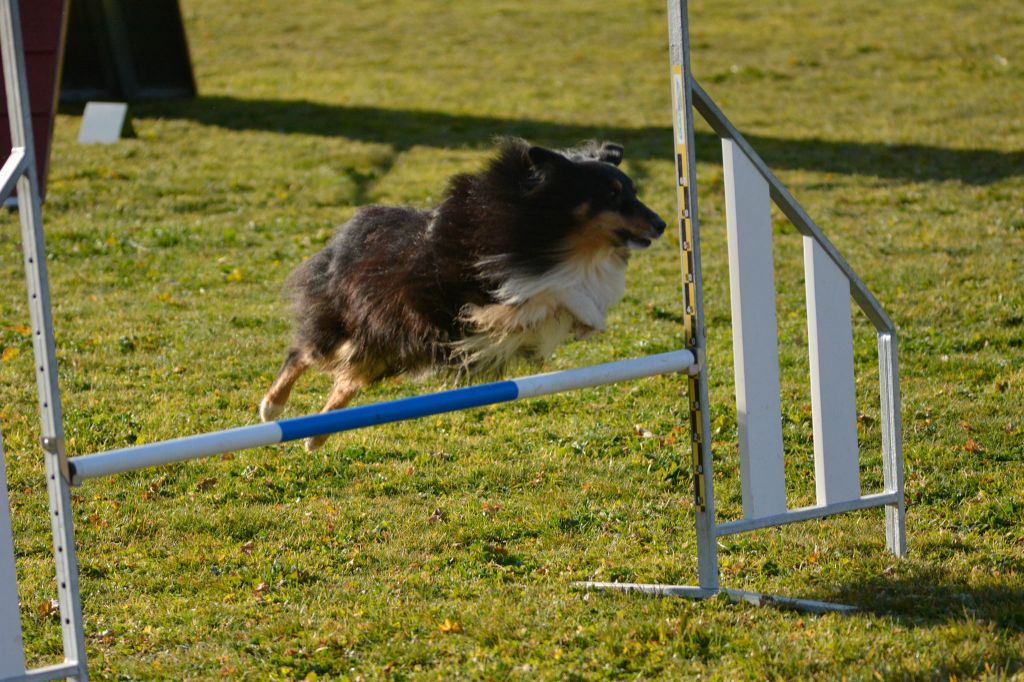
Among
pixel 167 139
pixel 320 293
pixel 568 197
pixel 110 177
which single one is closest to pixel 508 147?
pixel 568 197

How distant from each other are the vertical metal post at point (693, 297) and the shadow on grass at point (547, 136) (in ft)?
28.0

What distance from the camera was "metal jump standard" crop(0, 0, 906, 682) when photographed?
3.52 m

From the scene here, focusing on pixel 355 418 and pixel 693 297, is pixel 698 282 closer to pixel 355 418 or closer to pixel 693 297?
pixel 693 297

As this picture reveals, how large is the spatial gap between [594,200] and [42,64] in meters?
6.96

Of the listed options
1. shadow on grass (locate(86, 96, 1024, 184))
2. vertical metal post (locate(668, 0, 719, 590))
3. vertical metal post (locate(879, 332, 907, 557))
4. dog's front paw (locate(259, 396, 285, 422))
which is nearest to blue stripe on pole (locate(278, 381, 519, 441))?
vertical metal post (locate(668, 0, 719, 590))

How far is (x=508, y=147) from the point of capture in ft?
17.2

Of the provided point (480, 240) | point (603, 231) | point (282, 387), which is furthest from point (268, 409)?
point (603, 231)

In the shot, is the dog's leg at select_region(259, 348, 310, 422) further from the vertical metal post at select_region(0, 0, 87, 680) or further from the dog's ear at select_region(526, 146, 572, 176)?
the vertical metal post at select_region(0, 0, 87, 680)

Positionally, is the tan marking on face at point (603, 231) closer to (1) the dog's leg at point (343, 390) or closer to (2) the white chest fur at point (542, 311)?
(2) the white chest fur at point (542, 311)

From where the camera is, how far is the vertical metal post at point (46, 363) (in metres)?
3.44

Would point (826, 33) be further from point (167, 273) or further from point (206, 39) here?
point (167, 273)

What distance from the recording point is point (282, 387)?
247 inches

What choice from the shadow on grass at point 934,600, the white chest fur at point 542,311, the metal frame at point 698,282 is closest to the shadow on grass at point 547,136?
the white chest fur at point 542,311

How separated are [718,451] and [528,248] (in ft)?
5.59
